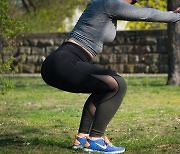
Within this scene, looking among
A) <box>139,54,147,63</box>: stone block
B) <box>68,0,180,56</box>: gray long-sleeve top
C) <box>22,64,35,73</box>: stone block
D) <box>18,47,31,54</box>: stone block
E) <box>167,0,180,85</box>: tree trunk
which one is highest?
<box>68,0,180,56</box>: gray long-sleeve top

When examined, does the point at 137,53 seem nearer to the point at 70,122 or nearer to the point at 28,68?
the point at 28,68

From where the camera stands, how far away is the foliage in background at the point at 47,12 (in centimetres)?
2869

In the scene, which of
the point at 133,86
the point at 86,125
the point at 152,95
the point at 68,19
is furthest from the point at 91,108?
the point at 68,19

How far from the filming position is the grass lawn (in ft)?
21.2

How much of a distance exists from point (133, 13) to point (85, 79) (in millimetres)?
738

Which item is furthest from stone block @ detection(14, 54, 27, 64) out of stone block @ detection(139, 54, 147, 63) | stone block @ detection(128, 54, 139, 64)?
stone block @ detection(139, 54, 147, 63)

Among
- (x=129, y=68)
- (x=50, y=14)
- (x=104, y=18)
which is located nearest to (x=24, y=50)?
(x=129, y=68)

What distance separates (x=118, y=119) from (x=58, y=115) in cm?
106

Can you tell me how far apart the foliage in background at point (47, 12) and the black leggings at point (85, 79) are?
22190 mm

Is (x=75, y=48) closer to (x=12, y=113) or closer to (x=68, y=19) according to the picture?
(x=12, y=113)

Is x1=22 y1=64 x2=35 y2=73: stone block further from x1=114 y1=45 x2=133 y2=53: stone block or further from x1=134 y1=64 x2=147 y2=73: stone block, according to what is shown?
x1=134 y1=64 x2=147 y2=73: stone block

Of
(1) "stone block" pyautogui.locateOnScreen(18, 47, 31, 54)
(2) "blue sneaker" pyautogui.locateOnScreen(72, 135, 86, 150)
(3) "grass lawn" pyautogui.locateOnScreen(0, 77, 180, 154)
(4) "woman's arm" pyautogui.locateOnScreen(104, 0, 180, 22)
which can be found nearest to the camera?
(4) "woman's arm" pyautogui.locateOnScreen(104, 0, 180, 22)

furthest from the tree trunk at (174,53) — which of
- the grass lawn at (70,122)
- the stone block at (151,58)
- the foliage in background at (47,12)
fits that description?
the foliage in background at (47,12)

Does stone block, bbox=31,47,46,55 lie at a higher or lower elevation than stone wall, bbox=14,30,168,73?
lower
